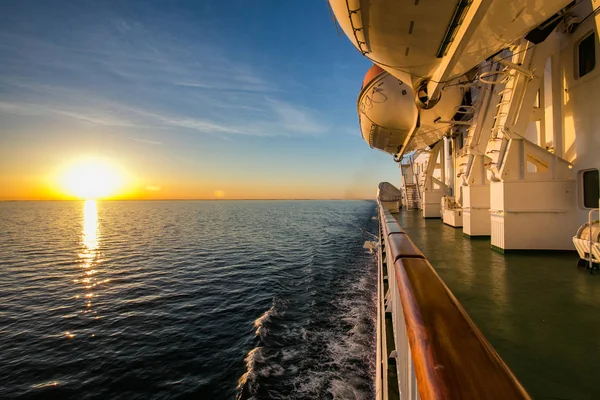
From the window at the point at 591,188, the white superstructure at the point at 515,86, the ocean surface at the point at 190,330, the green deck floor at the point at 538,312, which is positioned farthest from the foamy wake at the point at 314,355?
the window at the point at 591,188

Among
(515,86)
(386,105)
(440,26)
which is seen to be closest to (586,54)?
(515,86)

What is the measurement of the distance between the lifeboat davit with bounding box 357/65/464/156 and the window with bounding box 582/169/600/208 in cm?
559

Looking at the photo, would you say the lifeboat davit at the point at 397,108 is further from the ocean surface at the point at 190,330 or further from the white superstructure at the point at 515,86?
the ocean surface at the point at 190,330

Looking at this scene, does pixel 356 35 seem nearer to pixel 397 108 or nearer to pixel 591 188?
pixel 591 188

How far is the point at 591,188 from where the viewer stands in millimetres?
6902

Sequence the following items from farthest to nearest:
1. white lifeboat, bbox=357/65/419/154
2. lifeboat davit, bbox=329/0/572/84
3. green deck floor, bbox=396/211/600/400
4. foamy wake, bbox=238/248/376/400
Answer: white lifeboat, bbox=357/65/419/154, foamy wake, bbox=238/248/376/400, lifeboat davit, bbox=329/0/572/84, green deck floor, bbox=396/211/600/400

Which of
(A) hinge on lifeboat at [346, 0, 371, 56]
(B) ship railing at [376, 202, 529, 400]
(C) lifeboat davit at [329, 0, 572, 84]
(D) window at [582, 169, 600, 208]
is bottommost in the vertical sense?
(B) ship railing at [376, 202, 529, 400]

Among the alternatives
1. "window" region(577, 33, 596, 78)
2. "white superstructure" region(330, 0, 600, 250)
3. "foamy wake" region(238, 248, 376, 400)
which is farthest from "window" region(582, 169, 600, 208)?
"foamy wake" region(238, 248, 376, 400)

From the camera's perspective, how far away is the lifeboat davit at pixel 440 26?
15.2ft

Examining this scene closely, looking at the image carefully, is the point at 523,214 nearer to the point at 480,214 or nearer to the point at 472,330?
the point at 480,214

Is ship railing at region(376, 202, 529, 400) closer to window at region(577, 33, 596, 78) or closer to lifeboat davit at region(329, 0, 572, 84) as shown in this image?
lifeboat davit at region(329, 0, 572, 84)

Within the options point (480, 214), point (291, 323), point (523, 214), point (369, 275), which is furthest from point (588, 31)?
point (369, 275)

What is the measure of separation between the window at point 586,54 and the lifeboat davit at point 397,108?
4.95 meters

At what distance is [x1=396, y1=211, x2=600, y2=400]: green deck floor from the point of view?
2.63 meters
